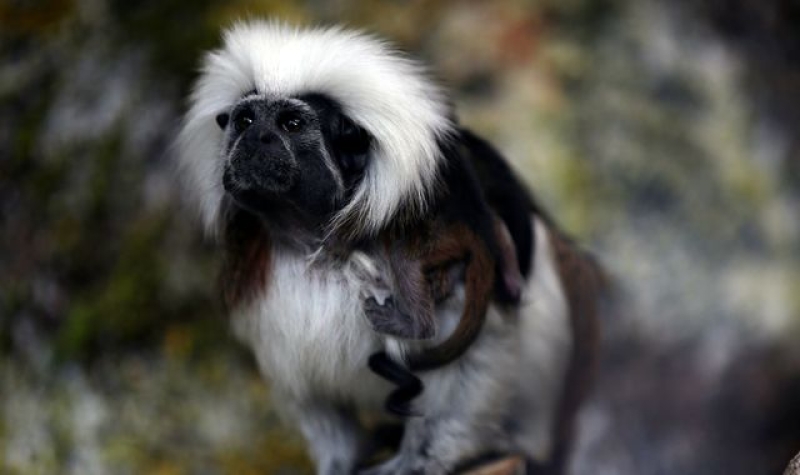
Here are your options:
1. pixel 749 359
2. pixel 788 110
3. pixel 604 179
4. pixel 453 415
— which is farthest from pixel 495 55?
pixel 453 415

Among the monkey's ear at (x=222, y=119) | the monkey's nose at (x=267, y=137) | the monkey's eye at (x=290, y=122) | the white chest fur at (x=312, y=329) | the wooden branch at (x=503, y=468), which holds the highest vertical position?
the monkey's eye at (x=290, y=122)

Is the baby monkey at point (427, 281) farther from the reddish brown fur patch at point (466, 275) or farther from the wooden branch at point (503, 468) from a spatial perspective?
the wooden branch at point (503, 468)

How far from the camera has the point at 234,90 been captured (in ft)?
11.3

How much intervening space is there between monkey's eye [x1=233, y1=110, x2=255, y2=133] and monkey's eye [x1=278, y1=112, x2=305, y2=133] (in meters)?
0.08

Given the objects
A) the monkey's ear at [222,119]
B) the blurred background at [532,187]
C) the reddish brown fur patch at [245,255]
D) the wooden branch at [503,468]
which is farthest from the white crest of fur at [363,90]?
the blurred background at [532,187]

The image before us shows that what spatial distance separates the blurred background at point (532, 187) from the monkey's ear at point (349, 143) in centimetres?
218

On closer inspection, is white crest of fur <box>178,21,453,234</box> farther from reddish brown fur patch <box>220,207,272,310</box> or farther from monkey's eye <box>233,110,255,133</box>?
reddish brown fur patch <box>220,207,272,310</box>

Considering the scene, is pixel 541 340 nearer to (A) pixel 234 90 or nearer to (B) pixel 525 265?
(B) pixel 525 265

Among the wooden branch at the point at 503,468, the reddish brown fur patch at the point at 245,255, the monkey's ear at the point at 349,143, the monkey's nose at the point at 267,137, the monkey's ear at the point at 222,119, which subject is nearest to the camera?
the monkey's nose at the point at 267,137

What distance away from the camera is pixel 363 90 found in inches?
131

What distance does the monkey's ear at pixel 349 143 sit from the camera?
11.1ft

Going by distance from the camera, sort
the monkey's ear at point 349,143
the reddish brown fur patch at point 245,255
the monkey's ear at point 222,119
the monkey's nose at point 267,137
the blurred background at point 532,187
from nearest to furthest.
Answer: the monkey's nose at point 267,137 → the monkey's ear at point 349,143 → the monkey's ear at point 222,119 → the reddish brown fur patch at point 245,255 → the blurred background at point 532,187

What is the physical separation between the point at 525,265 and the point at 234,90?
3.77ft

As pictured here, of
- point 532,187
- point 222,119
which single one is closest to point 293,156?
point 222,119
